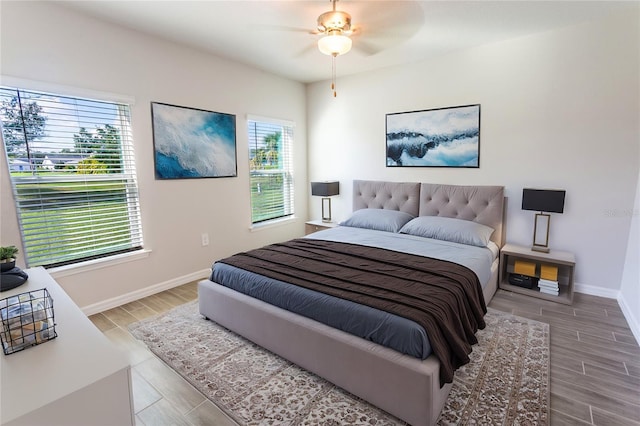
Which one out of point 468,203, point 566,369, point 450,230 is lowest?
point 566,369

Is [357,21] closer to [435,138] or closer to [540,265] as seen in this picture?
[435,138]

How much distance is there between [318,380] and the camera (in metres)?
1.99

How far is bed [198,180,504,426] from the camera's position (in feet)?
5.21

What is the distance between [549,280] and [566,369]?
126 cm

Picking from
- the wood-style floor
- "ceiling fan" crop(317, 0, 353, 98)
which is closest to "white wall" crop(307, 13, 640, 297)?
the wood-style floor

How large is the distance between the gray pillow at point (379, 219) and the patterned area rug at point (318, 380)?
144 cm

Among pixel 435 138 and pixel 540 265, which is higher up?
pixel 435 138

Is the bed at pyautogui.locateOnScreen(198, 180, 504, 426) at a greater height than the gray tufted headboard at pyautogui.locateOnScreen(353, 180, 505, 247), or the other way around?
the gray tufted headboard at pyautogui.locateOnScreen(353, 180, 505, 247)

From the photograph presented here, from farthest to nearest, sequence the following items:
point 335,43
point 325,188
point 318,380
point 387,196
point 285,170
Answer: point 285,170
point 325,188
point 387,196
point 335,43
point 318,380

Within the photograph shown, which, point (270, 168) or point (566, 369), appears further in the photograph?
point (270, 168)

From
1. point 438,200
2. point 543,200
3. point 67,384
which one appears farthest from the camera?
point 438,200

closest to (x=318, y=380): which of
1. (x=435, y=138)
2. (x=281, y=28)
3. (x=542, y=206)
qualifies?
(x=542, y=206)

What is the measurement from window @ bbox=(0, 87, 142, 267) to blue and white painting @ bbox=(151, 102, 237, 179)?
0.29 meters

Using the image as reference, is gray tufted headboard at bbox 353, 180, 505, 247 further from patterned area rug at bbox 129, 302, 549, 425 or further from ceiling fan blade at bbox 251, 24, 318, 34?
ceiling fan blade at bbox 251, 24, 318, 34
